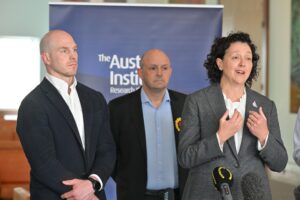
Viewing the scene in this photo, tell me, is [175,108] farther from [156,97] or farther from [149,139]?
[149,139]

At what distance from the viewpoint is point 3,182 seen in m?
7.68

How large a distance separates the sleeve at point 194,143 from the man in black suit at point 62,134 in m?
0.51

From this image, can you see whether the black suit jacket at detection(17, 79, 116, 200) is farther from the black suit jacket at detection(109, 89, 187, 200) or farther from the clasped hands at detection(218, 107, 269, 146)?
the clasped hands at detection(218, 107, 269, 146)

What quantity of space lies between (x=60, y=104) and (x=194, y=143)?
70 cm

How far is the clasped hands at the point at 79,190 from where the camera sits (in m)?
2.82

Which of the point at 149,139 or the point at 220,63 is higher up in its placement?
the point at 220,63

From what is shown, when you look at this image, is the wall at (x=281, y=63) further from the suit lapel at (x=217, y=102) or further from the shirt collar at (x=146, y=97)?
the suit lapel at (x=217, y=102)

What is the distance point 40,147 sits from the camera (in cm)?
283

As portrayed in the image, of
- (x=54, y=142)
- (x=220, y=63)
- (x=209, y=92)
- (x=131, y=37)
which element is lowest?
(x=54, y=142)

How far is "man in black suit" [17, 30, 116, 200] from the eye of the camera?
9.32ft

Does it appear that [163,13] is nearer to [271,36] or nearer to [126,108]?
[126,108]

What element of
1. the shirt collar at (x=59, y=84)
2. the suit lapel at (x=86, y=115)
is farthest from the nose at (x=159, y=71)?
the shirt collar at (x=59, y=84)

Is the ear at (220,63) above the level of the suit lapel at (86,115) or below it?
above

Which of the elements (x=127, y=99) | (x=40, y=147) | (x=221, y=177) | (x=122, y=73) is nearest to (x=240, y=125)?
(x=221, y=177)
